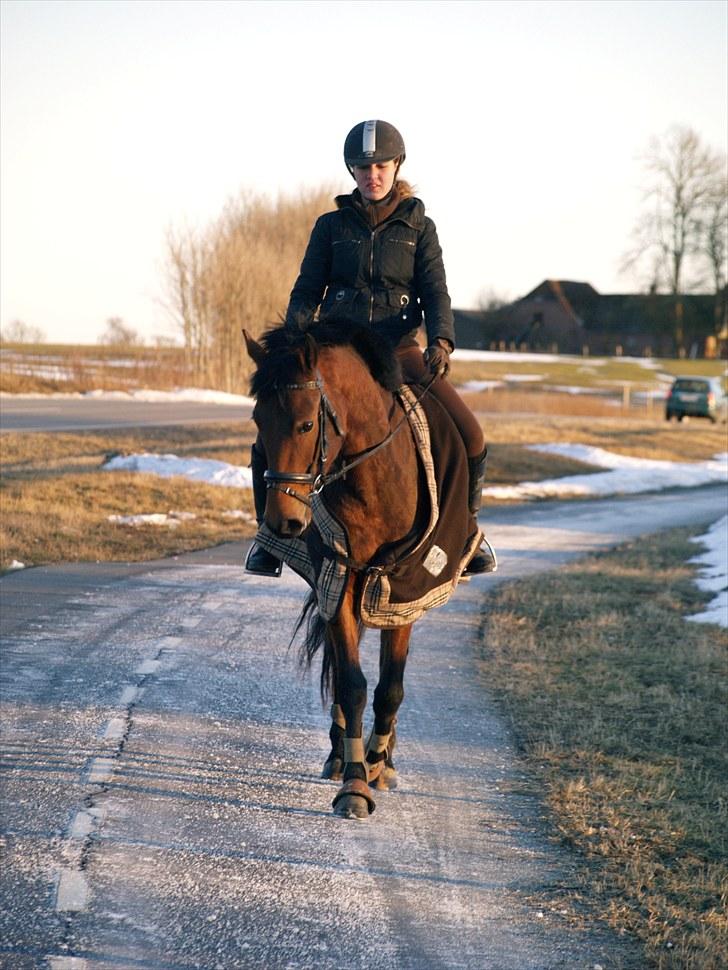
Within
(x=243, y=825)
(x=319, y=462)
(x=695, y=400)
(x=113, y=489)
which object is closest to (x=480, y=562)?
(x=319, y=462)

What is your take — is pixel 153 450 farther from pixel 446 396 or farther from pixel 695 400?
pixel 695 400

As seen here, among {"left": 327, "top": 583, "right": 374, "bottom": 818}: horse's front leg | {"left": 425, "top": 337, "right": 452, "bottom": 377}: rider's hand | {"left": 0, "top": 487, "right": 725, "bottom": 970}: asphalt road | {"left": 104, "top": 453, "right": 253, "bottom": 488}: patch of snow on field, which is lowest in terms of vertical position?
{"left": 104, "top": 453, "right": 253, "bottom": 488}: patch of snow on field

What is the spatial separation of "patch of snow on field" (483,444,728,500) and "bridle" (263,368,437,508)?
56.4 feet

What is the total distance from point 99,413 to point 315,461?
26627 mm

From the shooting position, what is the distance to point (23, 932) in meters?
4.09

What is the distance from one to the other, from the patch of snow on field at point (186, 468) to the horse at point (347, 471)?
1328 centimetres

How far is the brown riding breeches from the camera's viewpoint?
5852 mm

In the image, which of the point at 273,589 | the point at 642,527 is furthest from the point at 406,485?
the point at 642,527

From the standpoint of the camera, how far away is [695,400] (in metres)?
44.6

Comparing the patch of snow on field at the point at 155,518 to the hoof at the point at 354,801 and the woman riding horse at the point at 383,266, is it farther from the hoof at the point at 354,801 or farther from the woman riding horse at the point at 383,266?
the hoof at the point at 354,801

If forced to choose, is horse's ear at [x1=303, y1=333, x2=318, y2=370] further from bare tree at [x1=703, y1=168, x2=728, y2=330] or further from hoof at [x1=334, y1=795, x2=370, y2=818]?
bare tree at [x1=703, y1=168, x2=728, y2=330]

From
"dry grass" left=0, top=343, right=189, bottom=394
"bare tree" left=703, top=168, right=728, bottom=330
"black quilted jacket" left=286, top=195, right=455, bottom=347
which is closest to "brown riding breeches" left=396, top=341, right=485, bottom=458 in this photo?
"black quilted jacket" left=286, top=195, right=455, bottom=347

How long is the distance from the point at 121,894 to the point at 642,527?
49.0 ft

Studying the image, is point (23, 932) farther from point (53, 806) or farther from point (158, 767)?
point (158, 767)
